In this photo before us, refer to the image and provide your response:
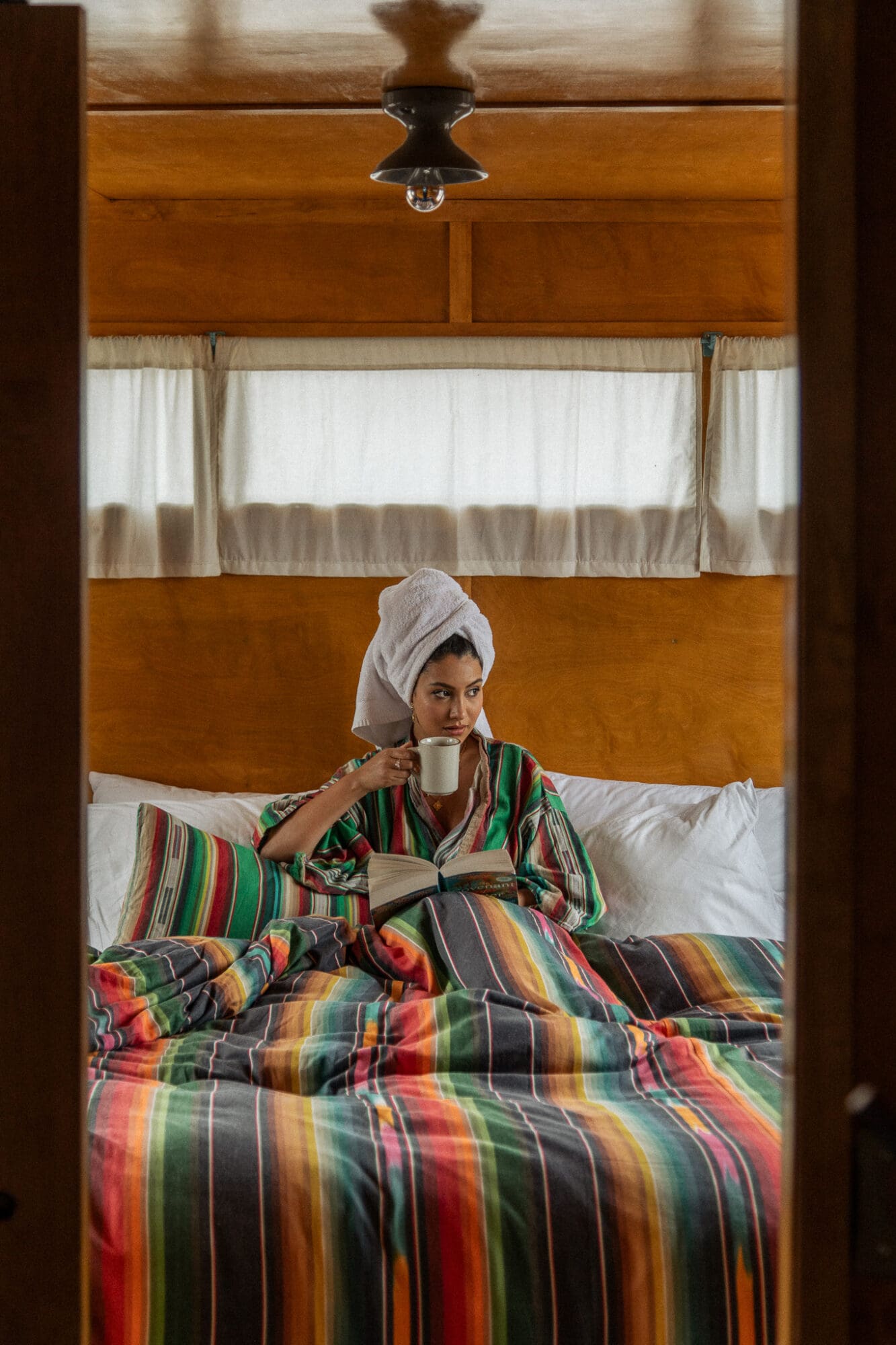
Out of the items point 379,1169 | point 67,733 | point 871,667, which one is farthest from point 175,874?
point 871,667

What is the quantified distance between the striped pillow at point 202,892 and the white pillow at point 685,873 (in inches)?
22.4

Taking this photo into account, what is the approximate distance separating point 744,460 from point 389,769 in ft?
4.52

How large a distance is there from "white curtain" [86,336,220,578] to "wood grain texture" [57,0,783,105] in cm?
97

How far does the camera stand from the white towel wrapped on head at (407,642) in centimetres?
254

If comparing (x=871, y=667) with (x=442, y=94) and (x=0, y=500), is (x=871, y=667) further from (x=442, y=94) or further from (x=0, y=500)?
(x=442, y=94)

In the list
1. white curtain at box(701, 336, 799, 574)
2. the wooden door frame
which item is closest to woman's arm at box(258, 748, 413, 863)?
white curtain at box(701, 336, 799, 574)

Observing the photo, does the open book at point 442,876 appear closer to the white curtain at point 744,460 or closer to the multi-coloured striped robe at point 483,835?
the multi-coloured striped robe at point 483,835

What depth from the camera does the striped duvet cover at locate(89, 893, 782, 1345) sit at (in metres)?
1.31

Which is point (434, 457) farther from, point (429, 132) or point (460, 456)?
point (429, 132)

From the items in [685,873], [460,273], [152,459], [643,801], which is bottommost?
[685,873]

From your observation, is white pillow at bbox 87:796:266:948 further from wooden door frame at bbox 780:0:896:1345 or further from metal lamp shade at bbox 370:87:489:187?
wooden door frame at bbox 780:0:896:1345

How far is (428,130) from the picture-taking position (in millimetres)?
2105

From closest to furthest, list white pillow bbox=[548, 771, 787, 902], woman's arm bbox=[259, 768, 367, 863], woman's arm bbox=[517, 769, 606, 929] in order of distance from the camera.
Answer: woman's arm bbox=[517, 769, 606, 929] < woman's arm bbox=[259, 768, 367, 863] < white pillow bbox=[548, 771, 787, 902]

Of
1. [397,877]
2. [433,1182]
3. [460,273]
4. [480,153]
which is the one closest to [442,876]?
[397,877]
